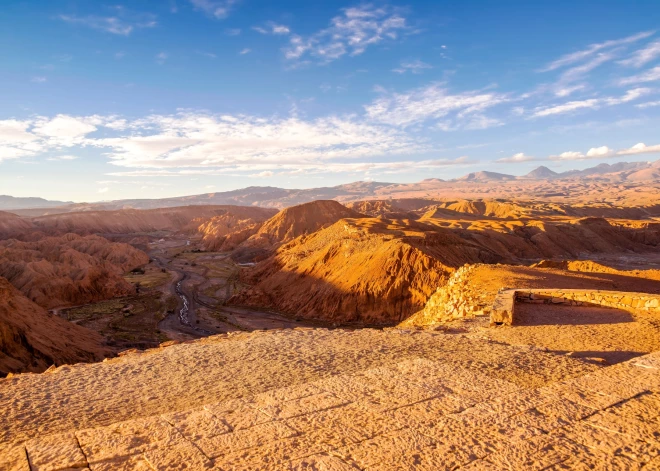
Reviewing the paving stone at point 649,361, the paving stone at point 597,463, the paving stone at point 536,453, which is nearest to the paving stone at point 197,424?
the paving stone at point 536,453

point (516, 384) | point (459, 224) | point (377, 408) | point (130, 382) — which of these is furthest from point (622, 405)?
point (459, 224)

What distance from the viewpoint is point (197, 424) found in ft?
19.4

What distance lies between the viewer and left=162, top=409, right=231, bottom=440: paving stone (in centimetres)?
567

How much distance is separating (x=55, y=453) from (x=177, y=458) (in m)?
1.53

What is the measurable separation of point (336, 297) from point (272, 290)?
362 inches

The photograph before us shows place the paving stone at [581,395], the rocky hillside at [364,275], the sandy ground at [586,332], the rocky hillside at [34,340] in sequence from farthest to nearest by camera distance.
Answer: the rocky hillside at [364,275], the rocky hillside at [34,340], the sandy ground at [586,332], the paving stone at [581,395]

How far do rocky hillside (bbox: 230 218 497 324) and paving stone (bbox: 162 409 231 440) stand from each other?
2686 centimetres

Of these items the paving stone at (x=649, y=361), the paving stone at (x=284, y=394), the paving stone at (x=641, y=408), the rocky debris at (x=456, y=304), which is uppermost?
the paving stone at (x=284, y=394)

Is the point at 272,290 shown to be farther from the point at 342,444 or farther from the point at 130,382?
the point at 342,444

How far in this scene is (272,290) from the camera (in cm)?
4212

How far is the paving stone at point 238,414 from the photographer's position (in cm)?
595

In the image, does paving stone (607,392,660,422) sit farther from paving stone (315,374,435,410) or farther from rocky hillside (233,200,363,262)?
rocky hillside (233,200,363,262)

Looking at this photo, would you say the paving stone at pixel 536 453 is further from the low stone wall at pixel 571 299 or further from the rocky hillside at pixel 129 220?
the rocky hillside at pixel 129 220

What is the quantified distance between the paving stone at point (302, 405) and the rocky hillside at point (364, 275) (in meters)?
25.9
